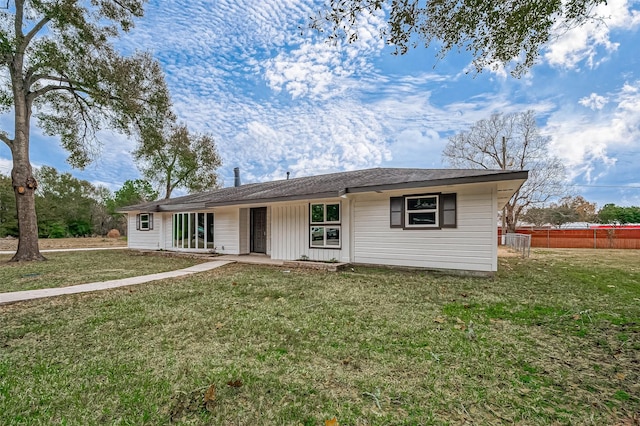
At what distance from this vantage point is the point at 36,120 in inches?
459

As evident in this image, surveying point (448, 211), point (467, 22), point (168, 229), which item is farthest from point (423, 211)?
point (168, 229)

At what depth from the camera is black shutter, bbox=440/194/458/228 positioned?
25.4ft

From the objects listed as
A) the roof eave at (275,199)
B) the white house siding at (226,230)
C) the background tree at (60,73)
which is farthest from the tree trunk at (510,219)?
the background tree at (60,73)

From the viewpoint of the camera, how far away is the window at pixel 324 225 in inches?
376

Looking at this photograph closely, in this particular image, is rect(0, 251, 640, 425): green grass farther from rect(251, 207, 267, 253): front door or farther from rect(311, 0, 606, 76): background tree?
rect(251, 207, 267, 253): front door

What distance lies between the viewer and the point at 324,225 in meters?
9.75

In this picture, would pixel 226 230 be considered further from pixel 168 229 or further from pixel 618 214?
pixel 618 214

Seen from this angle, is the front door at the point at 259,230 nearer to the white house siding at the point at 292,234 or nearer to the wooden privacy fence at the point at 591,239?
the white house siding at the point at 292,234

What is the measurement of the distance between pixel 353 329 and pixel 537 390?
6.09 ft

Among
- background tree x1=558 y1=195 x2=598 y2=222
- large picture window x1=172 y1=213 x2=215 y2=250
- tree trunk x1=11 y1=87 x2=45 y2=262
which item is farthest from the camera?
background tree x1=558 y1=195 x2=598 y2=222

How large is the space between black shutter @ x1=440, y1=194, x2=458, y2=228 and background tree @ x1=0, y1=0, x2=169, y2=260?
38.4 feet

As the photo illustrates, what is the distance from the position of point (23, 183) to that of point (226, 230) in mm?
7056

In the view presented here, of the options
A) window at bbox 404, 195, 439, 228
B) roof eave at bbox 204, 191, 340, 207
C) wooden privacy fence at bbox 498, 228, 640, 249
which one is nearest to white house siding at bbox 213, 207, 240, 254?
roof eave at bbox 204, 191, 340, 207

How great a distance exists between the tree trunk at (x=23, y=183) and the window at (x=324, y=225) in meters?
10.1
